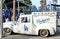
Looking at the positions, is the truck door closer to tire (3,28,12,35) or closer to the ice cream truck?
the ice cream truck

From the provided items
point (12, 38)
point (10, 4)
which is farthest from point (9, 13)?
point (12, 38)

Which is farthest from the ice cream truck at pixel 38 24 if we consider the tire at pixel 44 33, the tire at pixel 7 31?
the tire at pixel 7 31

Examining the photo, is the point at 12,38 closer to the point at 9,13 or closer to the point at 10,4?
the point at 9,13

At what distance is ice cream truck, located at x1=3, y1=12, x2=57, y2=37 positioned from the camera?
41.3 ft

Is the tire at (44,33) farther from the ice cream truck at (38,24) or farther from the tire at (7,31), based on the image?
the tire at (7,31)

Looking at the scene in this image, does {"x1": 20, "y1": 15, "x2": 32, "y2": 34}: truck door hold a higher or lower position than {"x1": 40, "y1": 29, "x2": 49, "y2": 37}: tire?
higher

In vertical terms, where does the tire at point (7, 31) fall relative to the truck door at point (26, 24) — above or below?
below

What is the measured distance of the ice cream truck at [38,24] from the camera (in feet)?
41.3

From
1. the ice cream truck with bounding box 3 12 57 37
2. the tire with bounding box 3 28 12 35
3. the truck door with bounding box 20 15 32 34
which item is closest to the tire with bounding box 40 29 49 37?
the ice cream truck with bounding box 3 12 57 37

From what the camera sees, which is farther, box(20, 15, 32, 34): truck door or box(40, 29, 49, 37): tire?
box(20, 15, 32, 34): truck door

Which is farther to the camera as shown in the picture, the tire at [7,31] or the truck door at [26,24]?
the tire at [7,31]

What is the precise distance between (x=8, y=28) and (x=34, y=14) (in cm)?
226

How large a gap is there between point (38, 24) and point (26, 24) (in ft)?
2.79

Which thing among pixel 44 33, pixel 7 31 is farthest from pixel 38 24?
pixel 7 31
